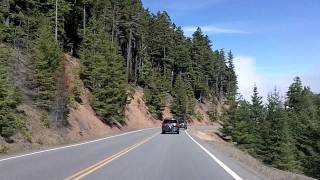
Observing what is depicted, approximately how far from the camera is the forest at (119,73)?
39031 mm

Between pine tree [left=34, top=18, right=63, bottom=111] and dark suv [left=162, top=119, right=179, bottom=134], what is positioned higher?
pine tree [left=34, top=18, right=63, bottom=111]

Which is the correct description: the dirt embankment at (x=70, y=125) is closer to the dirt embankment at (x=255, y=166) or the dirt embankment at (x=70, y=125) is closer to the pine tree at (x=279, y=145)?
the dirt embankment at (x=255, y=166)

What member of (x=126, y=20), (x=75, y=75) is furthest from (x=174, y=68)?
(x=75, y=75)

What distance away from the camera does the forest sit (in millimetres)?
39031

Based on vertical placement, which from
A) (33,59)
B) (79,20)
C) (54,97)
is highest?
(79,20)

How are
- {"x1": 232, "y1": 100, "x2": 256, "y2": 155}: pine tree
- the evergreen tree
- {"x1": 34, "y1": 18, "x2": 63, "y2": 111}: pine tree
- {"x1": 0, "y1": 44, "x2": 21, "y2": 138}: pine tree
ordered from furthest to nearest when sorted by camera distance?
the evergreen tree < {"x1": 232, "y1": 100, "x2": 256, "y2": 155}: pine tree < {"x1": 34, "y1": 18, "x2": 63, "y2": 111}: pine tree < {"x1": 0, "y1": 44, "x2": 21, "y2": 138}: pine tree

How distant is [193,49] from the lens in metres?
140

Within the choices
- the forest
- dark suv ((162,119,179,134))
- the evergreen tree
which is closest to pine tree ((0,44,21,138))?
the forest

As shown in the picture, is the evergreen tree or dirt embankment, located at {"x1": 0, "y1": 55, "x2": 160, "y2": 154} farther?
the evergreen tree

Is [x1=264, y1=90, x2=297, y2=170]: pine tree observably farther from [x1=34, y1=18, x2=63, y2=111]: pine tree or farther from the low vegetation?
[x1=34, y1=18, x2=63, y2=111]: pine tree

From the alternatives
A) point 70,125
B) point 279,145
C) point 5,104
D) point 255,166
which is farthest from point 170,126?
point 255,166

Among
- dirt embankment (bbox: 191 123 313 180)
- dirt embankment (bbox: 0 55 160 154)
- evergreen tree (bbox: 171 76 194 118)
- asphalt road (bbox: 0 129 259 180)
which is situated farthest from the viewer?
evergreen tree (bbox: 171 76 194 118)

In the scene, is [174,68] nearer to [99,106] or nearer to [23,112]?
[99,106]

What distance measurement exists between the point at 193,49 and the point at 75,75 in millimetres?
82123
